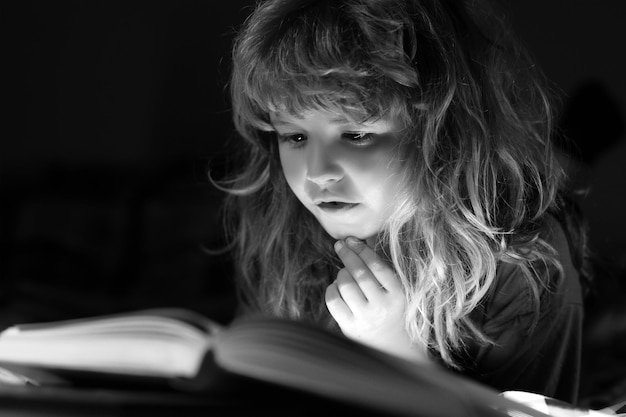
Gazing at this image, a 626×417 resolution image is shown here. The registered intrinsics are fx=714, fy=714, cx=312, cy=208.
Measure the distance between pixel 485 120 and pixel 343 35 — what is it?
0.21 m

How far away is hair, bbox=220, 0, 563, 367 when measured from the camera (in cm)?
75

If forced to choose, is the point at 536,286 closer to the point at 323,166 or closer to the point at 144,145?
the point at 323,166

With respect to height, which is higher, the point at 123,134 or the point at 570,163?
the point at 123,134

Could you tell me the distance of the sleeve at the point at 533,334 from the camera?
2.79 feet

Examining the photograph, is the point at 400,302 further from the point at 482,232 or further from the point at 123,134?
the point at 123,134

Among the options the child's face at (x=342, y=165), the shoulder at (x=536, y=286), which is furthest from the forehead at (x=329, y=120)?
the shoulder at (x=536, y=286)

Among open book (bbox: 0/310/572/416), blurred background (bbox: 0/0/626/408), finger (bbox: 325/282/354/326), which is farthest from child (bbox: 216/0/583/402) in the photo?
open book (bbox: 0/310/572/416)

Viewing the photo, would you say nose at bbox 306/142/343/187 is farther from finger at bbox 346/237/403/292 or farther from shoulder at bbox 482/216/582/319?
shoulder at bbox 482/216/582/319

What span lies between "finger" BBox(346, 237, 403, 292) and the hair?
2 centimetres

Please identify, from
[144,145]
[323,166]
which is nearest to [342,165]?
[323,166]

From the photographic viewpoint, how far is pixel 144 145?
3.69 feet

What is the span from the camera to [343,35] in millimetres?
756

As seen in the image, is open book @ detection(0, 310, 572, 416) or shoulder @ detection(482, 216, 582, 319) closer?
open book @ detection(0, 310, 572, 416)

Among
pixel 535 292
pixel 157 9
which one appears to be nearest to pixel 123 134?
pixel 157 9
